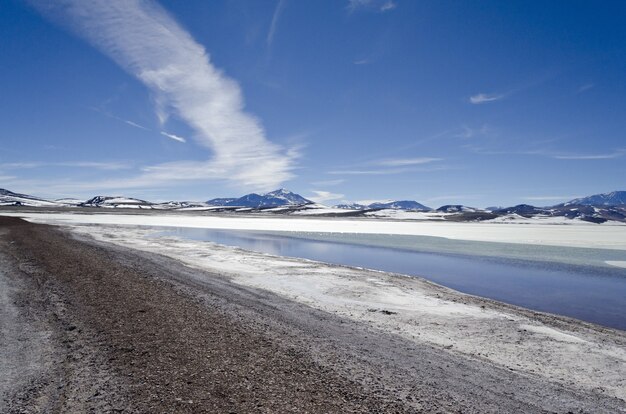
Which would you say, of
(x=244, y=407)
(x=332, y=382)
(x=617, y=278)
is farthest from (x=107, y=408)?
(x=617, y=278)

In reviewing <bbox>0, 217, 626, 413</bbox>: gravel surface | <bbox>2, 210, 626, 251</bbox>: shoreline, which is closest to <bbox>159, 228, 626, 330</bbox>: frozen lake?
<bbox>0, 217, 626, 413</bbox>: gravel surface

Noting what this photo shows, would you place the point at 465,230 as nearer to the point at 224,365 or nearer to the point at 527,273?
the point at 527,273

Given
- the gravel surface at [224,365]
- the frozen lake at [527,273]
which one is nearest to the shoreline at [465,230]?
the frozen lake at [527,273]

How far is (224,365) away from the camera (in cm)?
725

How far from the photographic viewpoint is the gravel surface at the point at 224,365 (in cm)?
595

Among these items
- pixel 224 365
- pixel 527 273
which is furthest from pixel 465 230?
pixel 224 365

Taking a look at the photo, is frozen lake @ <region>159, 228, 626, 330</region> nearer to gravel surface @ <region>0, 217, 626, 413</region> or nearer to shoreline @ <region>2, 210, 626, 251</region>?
gravel surface @ <region>0, 217, 626, 413</region>

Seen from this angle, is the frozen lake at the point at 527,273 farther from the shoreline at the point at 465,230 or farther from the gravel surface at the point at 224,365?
the shoreline at the point at 465,230

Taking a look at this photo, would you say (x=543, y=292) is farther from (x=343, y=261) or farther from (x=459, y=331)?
(x=343, y=261)

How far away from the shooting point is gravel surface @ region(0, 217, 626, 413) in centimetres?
595

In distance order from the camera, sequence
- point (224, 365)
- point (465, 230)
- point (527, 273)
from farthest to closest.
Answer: point (465, 230), point (527, 273), point (224, 365)

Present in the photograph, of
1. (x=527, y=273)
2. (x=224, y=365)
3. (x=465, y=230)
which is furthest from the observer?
(x=465, y=230)

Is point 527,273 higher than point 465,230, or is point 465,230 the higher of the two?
point 465,230

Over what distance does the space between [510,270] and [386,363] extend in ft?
64.5
